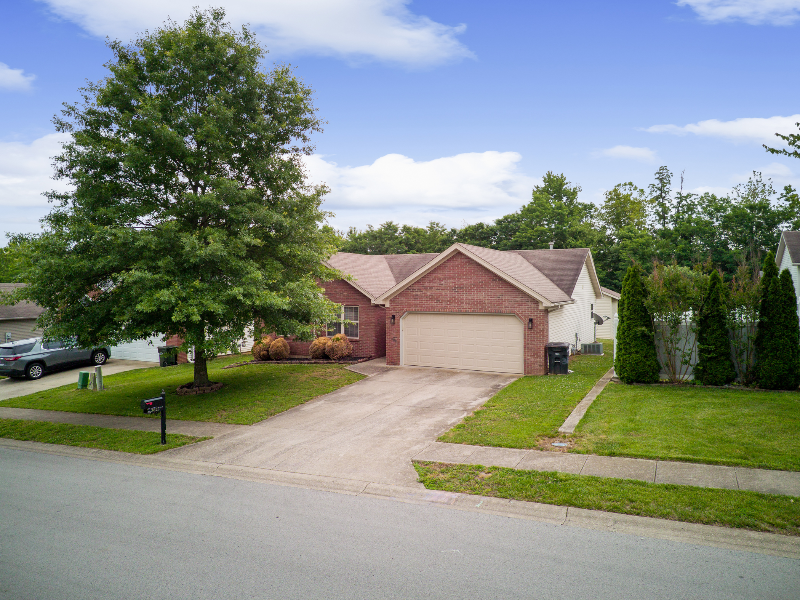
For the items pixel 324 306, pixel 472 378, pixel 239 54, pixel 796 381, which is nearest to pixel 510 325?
pixel 472 378

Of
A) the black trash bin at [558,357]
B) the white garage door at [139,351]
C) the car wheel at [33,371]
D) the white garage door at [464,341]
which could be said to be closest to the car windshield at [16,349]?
the car wheel at [33,371]

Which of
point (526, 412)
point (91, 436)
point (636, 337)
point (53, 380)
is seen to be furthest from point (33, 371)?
point (636, 337)

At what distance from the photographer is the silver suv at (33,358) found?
2089 centimetres

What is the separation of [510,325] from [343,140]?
9454 millimetres

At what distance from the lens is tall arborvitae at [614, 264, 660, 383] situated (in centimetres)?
1495

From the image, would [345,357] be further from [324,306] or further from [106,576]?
[106,576]

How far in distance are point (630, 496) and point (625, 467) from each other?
1302 millimetres

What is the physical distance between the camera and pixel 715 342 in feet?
46.4

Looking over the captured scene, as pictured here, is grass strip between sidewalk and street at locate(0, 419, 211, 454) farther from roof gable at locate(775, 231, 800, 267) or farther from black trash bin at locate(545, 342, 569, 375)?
roof gable at locate(775, 231, 800, 267)

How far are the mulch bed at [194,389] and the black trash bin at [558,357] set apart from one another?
11.2 m

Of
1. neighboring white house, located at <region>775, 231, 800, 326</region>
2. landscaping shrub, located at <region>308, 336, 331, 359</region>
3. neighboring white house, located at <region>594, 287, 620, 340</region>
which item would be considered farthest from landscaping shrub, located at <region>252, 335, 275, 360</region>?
neighboring white house, located at <region>775, 231, 800, 326</region>

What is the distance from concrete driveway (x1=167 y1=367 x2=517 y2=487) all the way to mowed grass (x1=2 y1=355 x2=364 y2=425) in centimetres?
98

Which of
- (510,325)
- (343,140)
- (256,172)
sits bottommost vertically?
(510,325)

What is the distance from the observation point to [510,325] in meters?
18.2
